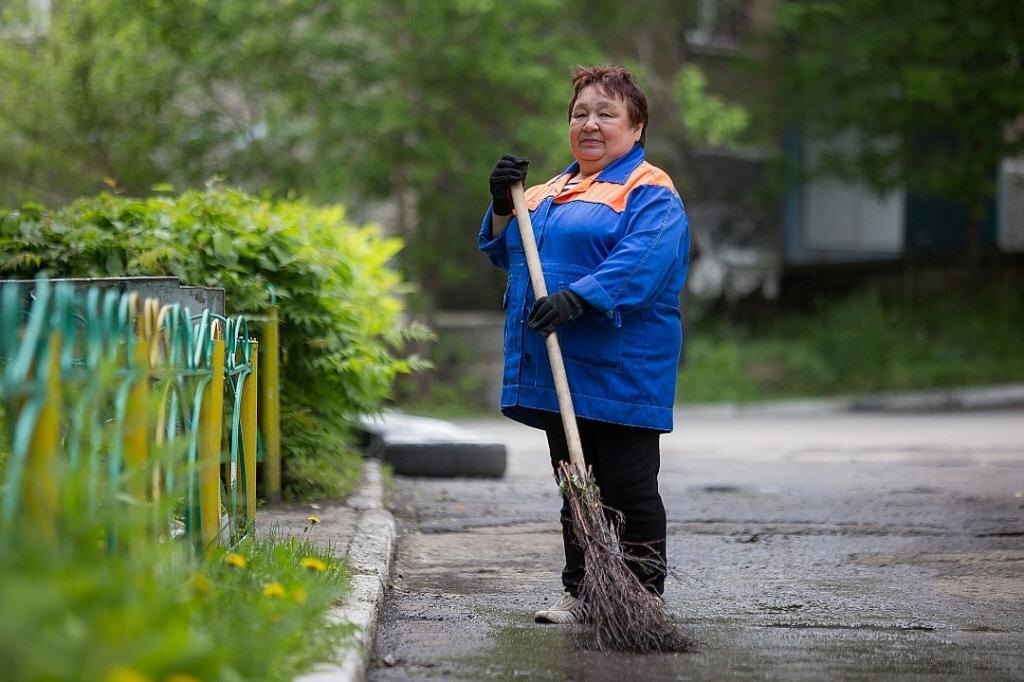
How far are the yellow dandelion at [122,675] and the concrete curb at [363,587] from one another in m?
1.00

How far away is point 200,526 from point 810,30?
15.4m

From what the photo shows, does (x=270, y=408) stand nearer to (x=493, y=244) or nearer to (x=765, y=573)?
(x=493, y=244)

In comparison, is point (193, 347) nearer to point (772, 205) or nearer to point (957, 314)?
point (957, 314)

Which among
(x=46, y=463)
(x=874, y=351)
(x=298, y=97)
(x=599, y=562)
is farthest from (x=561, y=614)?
(x=874, y=351)

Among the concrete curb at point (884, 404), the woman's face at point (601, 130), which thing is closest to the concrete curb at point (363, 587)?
the woman's face at point (601, 130)

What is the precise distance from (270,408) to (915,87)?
11804 millimetres

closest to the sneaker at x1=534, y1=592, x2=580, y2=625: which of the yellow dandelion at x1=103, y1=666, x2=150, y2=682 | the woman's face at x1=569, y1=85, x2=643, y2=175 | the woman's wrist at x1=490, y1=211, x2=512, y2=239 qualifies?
the woman's wrist at x1=490, y1=211, x2=512, y2=239

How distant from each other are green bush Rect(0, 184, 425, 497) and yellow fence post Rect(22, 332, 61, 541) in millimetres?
2969

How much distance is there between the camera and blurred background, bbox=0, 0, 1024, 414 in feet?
46.0

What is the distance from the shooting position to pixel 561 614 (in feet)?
14.1

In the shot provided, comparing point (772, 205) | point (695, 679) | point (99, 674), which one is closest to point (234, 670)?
point (99, 674)

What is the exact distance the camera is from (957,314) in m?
17.2

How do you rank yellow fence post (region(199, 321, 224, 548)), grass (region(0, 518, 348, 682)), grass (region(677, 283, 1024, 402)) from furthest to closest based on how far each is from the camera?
grass (region(677, 283, 1024, 402)) < yellow fence post (region(199, 321, 224, 548)) < grass (region(0, 518, 348, 682))

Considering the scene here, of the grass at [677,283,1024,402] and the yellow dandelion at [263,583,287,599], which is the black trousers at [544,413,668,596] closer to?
the yellow dandelion at [263,583,287,599]
